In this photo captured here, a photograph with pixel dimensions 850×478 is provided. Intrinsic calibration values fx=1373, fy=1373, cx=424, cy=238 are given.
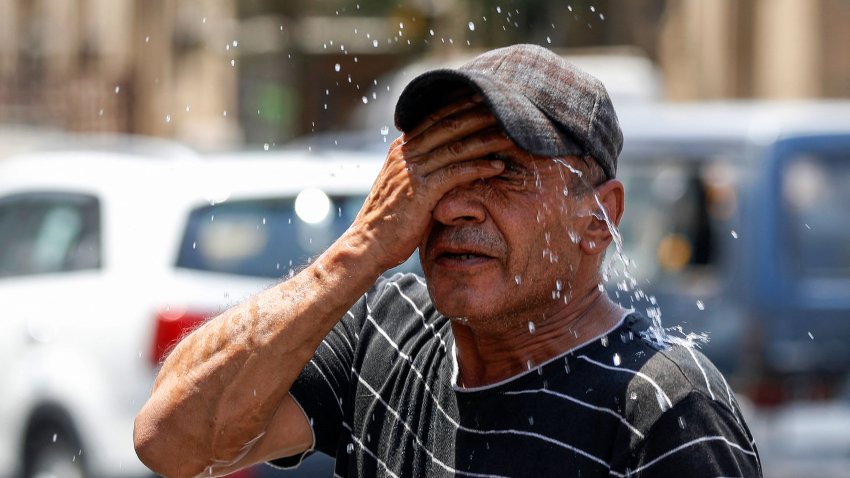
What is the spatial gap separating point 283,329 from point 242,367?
103mm

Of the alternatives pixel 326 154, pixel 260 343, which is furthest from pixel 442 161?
pixel 326 154

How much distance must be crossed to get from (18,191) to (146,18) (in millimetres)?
27389

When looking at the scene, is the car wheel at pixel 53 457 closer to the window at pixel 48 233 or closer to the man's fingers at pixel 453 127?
the window at pixel 48 233

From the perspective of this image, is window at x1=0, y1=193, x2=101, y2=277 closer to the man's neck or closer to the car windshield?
the car windshield

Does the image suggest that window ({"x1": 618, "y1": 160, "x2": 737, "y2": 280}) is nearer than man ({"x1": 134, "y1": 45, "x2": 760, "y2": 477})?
No

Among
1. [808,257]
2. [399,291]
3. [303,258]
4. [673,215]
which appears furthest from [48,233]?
[399,291]

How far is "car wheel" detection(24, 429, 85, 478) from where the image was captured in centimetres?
676

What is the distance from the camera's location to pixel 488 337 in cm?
231

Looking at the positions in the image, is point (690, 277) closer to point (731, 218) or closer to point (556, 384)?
point (731, 218)

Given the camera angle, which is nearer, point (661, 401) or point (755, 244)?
point (661, 401)

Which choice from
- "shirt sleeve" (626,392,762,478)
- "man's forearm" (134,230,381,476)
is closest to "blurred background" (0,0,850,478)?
"man's forearm" (134,230,381,476)

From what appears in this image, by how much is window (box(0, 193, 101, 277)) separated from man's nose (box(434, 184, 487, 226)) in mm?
4853

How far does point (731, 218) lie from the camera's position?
7.34 meters

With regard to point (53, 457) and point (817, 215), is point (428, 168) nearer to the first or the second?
point (53, 457)
